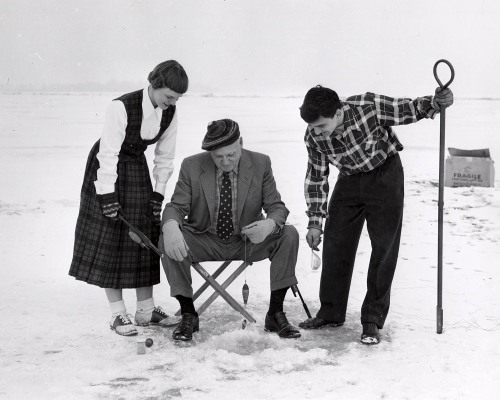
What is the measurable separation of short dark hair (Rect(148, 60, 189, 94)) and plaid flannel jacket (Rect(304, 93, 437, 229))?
716mm

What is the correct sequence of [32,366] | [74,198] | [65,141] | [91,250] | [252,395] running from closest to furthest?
[252,395], [32,366], [91,250], [74,198], [65,141]

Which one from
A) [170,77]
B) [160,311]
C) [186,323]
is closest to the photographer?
[170,77]

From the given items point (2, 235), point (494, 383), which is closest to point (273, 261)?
point (494, 383)

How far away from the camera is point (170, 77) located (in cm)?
347

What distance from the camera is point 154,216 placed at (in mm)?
3826

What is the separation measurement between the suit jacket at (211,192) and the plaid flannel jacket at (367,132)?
344 mm

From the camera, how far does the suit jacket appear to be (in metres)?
3.75

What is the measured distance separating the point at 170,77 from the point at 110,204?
73 cm

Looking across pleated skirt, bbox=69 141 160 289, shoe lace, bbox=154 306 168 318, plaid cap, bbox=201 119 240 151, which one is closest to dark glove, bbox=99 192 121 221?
pleated skirt, bbox=69 141 160 289

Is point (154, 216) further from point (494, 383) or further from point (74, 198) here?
point (74, 198)

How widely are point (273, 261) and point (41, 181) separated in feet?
18.3

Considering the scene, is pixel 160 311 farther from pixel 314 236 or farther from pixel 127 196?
pixel 314 236

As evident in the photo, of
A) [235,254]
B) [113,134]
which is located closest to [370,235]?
[235,254]

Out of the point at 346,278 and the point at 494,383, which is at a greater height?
the point at 346,278
